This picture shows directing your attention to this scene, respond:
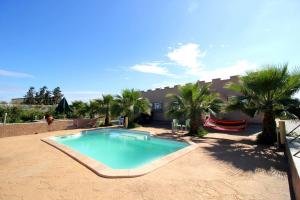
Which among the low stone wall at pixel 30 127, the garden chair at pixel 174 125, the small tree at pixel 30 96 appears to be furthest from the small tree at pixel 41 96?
the garden chair at pixel 174 125

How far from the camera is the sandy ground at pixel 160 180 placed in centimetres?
368

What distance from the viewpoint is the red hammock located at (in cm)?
1263

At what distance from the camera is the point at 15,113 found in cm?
1412

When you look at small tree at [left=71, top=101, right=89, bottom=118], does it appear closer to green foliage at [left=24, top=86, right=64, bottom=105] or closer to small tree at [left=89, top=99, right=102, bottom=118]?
small tree at [left=89, top=99, right=102, bottom=118]

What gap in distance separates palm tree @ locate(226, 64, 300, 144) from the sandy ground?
272 cm

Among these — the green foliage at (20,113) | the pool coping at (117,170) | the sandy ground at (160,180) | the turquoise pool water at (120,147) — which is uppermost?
the green foliage at (20,113)

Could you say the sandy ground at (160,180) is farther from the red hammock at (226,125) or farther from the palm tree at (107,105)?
the palm tree at (107,105)

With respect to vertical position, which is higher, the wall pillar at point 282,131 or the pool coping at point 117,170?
the wall pillar at point 282,131

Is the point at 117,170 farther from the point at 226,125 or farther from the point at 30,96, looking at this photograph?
the point at 30,96

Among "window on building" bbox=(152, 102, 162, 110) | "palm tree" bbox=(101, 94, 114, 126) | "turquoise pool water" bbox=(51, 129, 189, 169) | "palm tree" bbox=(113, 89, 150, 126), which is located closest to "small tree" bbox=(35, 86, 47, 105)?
"palm tree" bbox=(101, 94, 114, 126)

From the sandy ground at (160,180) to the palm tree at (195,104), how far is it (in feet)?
16.6

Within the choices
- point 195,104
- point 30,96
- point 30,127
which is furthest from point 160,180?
point 30,96

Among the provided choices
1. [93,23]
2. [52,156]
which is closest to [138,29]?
[93,23]

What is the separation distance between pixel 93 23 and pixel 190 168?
11049 mm
